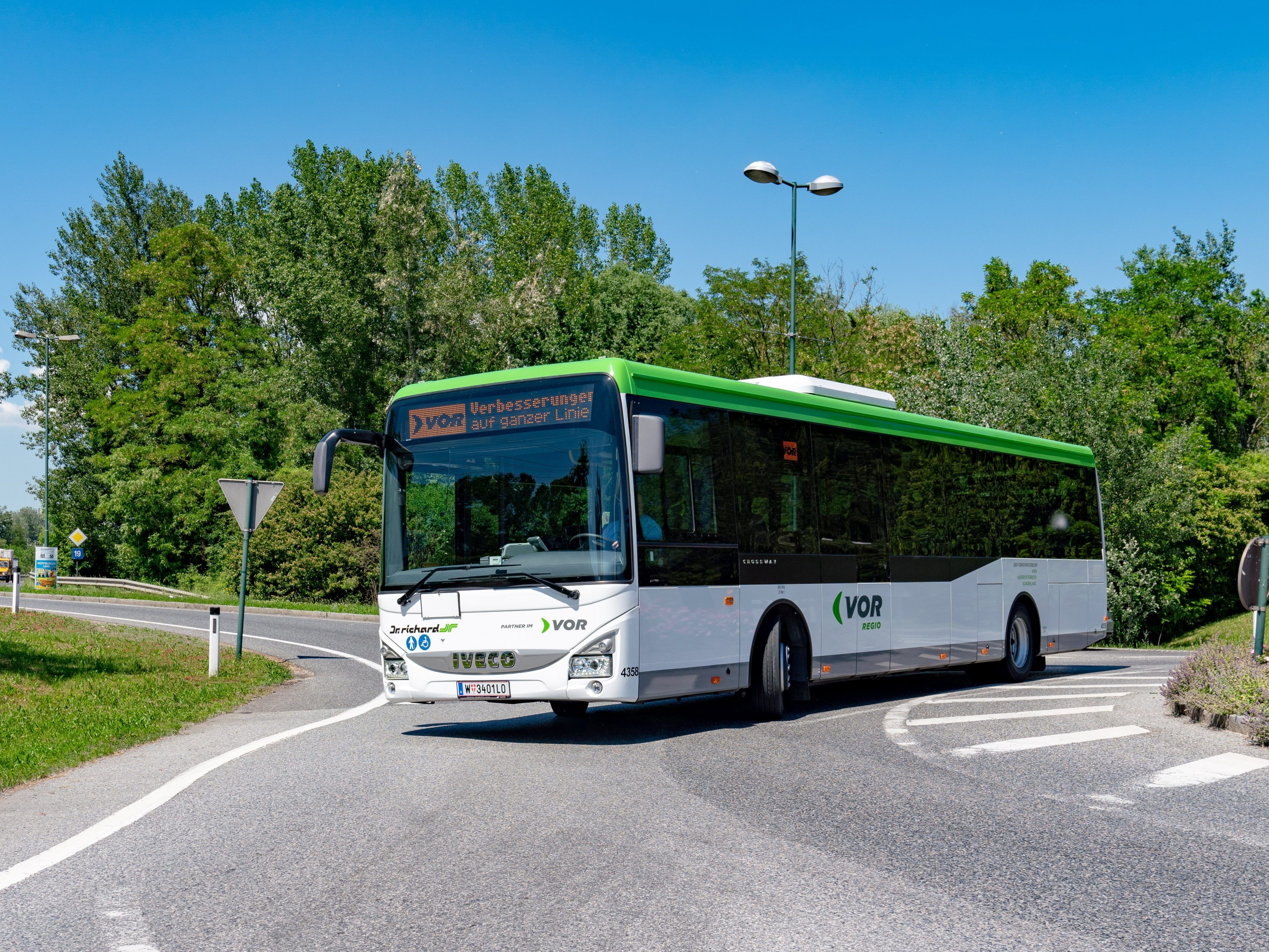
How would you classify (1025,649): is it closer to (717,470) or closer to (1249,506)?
(717,470)

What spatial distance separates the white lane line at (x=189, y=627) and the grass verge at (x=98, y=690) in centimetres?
154

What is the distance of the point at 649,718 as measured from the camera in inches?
482

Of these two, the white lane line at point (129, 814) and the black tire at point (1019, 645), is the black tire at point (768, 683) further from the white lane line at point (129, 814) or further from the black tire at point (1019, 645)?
the black tire at point (1019, 645)

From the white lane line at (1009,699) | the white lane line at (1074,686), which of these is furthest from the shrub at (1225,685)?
the white lane line at (1074,686)

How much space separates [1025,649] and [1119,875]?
1126 centimetres

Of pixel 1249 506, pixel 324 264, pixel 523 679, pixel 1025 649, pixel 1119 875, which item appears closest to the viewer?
pixel 1119 875

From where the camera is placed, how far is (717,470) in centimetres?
1119

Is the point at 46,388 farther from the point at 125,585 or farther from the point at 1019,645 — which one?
the point at 1019,645

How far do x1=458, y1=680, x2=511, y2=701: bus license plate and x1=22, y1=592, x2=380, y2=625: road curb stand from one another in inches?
831

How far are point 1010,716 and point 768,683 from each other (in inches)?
93.4

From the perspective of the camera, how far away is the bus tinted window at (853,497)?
12617 millimetres

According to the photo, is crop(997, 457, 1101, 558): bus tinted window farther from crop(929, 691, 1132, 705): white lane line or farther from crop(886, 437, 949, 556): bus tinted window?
crop(929, 691, 1132, 705): white lane line

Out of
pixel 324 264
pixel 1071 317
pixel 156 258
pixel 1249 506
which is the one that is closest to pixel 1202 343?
pixel 1071 317

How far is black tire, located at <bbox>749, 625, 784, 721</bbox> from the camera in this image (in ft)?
38.0
